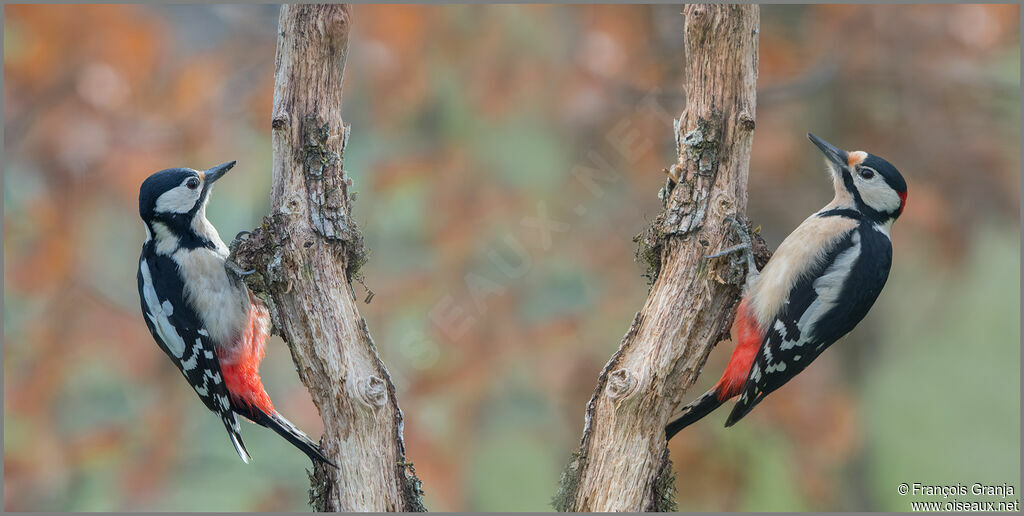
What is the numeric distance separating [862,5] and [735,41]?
2.25 m

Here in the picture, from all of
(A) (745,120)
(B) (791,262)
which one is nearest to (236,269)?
(A) (745,120)

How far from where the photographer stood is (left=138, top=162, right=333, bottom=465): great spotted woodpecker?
242 centimetres

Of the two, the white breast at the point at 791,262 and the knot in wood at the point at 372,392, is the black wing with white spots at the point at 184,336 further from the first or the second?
the white breast at the point at 791,262

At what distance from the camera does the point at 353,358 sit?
6.70 ft

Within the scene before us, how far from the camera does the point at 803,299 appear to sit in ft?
7.59

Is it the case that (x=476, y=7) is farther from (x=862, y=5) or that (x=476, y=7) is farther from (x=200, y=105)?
(x=862, y=5)

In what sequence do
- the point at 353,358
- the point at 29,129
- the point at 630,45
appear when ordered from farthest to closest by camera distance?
the point at 630,45 < the point at 29,129 < the point at 353,358

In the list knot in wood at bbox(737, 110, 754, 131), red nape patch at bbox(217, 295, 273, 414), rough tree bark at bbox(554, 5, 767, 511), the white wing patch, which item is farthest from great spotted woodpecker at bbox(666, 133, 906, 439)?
the white wing patch

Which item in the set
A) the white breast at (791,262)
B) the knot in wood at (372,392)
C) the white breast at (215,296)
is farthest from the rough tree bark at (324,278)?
the white breast at (791,262)

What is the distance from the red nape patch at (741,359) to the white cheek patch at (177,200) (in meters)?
1.70

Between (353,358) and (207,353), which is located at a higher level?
(207,353)

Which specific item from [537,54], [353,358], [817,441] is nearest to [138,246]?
[537,54]

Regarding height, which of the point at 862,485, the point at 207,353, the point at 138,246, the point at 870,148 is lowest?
the point at 862,485

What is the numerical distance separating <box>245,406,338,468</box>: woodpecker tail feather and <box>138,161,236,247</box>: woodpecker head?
57cm
